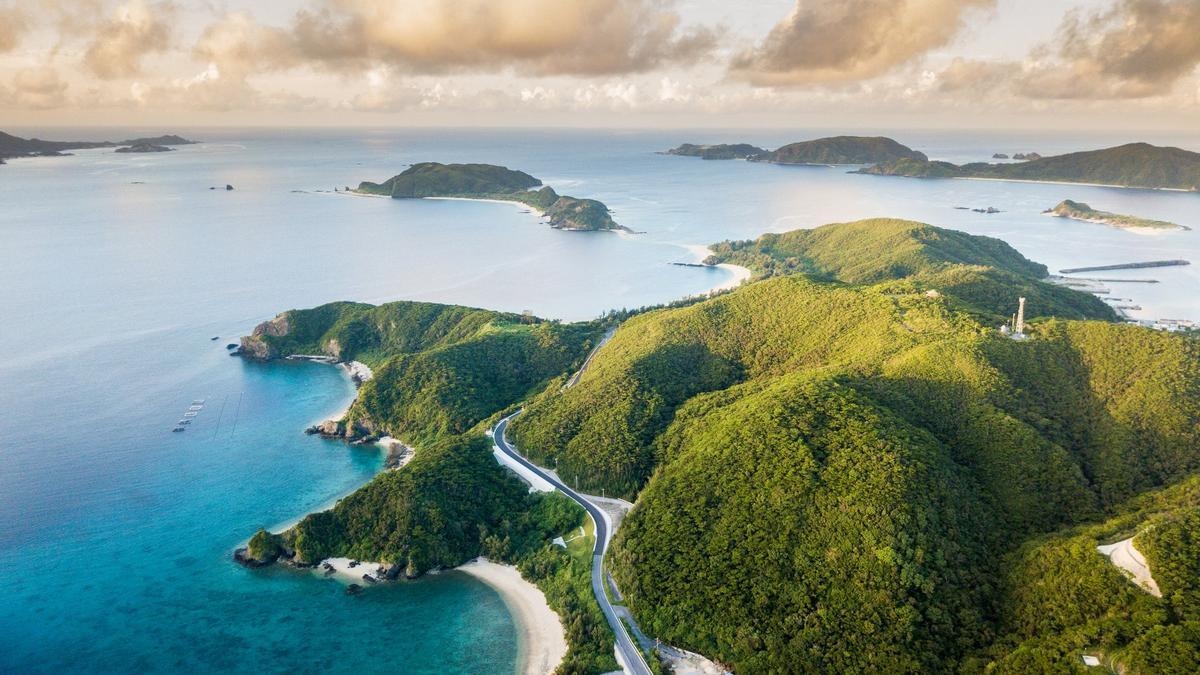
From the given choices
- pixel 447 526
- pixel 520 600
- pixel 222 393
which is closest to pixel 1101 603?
pixel 520 600

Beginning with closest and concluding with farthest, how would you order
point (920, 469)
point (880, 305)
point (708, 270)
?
1. point (920, 469)
2. point (880, 305)
3. point (708, 270)

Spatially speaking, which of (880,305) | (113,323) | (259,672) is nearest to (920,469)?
(880,305)

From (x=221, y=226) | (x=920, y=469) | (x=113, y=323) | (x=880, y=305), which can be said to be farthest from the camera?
(x=221, y=226)

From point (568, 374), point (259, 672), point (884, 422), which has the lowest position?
point (259, 672)

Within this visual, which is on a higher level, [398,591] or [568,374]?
[568,374]

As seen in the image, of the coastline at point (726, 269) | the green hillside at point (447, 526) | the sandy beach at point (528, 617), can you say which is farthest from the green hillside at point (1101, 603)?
the coastline at point (726, 269)

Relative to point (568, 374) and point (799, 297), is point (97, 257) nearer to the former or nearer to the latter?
point (568, 374)

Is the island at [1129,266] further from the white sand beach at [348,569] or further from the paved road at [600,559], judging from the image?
the white sand beach at [348,569]
